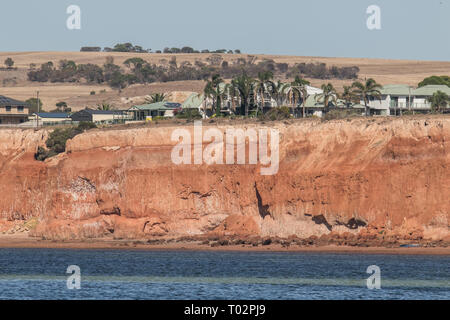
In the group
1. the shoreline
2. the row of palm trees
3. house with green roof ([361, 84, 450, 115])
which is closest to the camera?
the shoreline

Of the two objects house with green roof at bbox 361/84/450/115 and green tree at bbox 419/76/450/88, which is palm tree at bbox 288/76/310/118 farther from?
green tree at bbox 419/76/450/88

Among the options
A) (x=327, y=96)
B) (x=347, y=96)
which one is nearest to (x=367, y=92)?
(x=347, y=96)

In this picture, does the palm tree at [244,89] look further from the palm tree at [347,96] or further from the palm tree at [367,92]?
the palm tree at [367,92]

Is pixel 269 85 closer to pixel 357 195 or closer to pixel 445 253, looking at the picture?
pixel 357 195

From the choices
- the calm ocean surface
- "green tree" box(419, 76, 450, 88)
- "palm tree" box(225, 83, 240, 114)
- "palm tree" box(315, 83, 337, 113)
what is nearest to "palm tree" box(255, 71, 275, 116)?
"palm tree" box(225, 83, 240, 114)

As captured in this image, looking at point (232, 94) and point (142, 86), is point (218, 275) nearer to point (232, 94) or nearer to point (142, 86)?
point (232, 94)

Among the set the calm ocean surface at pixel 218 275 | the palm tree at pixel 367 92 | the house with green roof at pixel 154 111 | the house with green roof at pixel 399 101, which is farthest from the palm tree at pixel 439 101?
the calm ocean surface at pixel 218 275

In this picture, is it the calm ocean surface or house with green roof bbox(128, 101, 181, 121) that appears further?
house with green roof bbox(128, 101, 181, 121)
